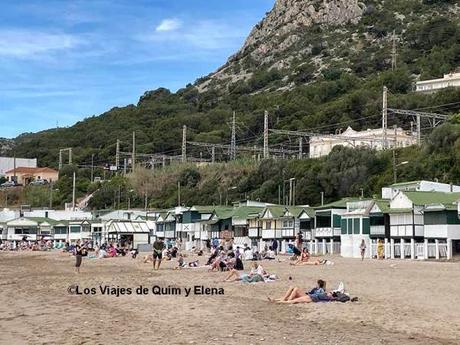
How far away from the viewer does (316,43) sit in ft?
570

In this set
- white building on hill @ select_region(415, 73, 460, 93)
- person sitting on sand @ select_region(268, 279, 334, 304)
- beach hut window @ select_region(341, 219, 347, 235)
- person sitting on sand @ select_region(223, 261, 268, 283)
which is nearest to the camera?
person sitting on sand @ select_region(268, 279, 334, 304)

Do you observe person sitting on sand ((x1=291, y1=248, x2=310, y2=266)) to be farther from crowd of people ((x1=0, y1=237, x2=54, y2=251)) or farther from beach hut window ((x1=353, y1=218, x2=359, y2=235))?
crowd of people ((x1=0, y1=237, x2=54, y2=251))

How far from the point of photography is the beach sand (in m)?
11.9

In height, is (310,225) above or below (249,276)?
above

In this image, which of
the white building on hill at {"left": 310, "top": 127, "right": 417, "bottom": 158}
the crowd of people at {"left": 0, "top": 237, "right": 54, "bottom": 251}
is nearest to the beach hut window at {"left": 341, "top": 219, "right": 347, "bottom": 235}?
the white building on hill at {"left": 310, "top": 127, "right": 417, "bottom": 158}

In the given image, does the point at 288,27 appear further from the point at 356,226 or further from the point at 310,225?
the point at 356,226

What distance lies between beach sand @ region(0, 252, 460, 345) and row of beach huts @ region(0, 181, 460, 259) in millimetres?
16249

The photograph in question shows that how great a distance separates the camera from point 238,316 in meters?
14.8

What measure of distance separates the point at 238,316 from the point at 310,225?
39.7 metres

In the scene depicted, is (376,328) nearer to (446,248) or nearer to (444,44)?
(446,248)

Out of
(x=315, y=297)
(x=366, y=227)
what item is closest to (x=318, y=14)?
(x=366, y=227)

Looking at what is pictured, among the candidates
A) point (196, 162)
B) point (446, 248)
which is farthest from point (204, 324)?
point (196, 162)

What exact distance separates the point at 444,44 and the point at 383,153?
77.5 metres

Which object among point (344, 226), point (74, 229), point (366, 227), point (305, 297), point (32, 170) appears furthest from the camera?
point (32, 170)
